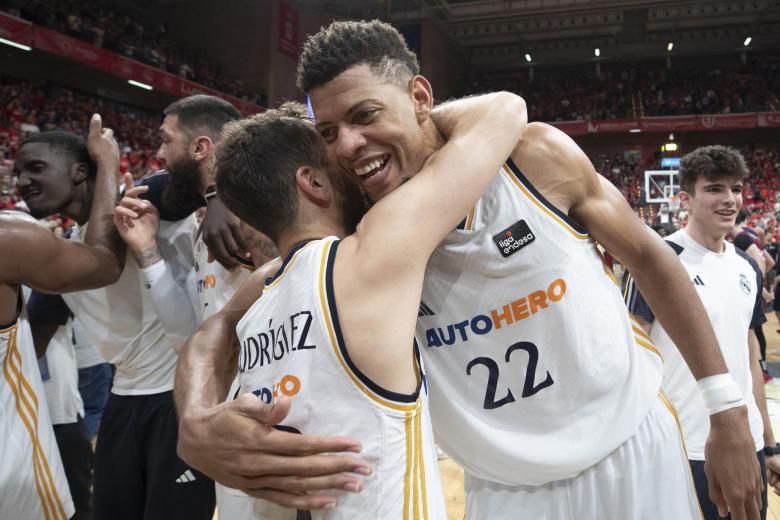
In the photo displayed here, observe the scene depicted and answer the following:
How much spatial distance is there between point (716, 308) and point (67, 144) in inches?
124

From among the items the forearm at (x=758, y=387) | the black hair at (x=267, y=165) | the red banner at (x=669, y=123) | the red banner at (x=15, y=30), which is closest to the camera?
the black hair at (x=267, y=165)

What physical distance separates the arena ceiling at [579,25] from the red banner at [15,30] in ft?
33.5

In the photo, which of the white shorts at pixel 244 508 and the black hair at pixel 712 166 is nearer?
the white shorts at pixel 244 508

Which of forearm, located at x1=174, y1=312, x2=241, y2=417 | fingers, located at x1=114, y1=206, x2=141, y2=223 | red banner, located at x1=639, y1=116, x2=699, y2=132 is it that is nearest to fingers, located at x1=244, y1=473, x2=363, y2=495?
forearm, located at x1=174, y1=312, x2=241, y2=417

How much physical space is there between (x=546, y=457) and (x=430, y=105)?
1.02 m

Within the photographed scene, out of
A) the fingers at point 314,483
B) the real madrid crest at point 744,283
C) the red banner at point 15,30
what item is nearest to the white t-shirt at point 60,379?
the fingers at point 314,483

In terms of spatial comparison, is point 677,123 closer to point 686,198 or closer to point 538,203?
point 686,198

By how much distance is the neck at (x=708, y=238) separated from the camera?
2.90 metres

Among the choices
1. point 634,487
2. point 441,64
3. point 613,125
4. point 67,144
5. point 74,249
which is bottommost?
point 634,487

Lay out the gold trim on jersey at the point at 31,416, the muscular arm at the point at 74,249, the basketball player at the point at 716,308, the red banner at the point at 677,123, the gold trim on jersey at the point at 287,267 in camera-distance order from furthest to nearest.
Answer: the red banner at the point at 677,123, the basketball player at the point at 716,308, the gold trim on jersey at the point at 31,416, the muscular arm at the point at 74,249, the gold trim on jersey at the point at 287,267

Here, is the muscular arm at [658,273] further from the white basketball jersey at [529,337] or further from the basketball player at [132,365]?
the basketball player at [132,365]

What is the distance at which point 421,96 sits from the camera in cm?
163

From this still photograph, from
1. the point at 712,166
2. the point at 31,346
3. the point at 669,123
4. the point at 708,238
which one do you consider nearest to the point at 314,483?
the point at 31,346

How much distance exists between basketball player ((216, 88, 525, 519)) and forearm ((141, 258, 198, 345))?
44.8 inches
